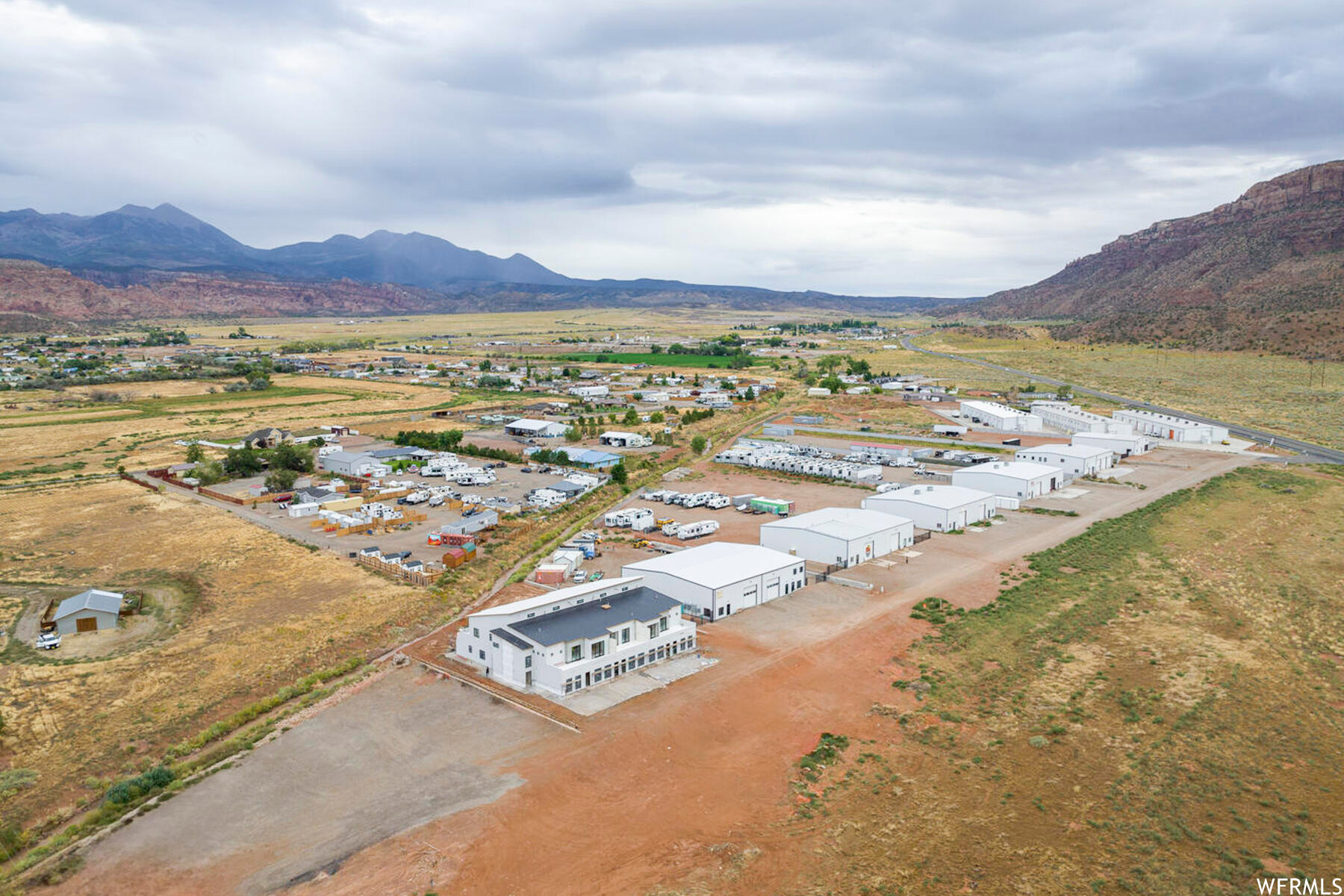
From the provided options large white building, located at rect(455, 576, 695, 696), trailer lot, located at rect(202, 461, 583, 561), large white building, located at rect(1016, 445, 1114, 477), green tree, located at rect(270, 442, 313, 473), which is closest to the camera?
large white building, located at rect(455, 576, 695, 696)

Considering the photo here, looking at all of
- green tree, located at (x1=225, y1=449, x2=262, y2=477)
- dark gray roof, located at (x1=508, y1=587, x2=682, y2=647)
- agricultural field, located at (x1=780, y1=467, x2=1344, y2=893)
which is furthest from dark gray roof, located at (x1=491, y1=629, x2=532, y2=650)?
green tree, located at (x1=225, y1=449, x2=262, y2=477)

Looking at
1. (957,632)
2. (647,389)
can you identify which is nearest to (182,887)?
(957,632)

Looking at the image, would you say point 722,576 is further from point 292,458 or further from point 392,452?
point 392,452

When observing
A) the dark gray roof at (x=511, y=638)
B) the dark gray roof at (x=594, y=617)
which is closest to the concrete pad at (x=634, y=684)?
the dark gray roof at (x=594, y=617)

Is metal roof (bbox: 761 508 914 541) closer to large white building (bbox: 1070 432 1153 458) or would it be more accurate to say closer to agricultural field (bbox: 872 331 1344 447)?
large white building (bbox: 1070 432 1153 458)

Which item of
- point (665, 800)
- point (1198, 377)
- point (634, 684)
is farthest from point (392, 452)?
point (1198, 377)

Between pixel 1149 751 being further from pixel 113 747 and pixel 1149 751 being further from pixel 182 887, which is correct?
pixel 113 747
